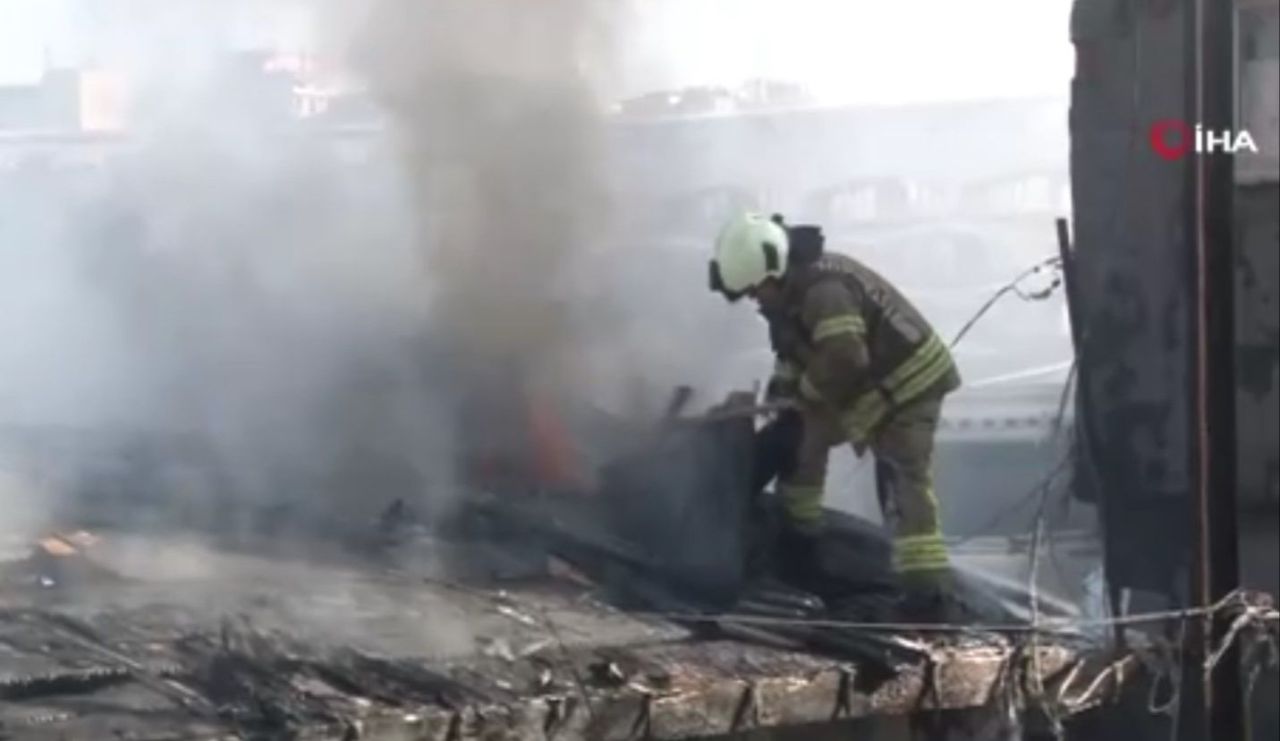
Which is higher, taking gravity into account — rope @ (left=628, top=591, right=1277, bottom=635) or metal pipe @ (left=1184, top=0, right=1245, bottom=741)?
metal pipe @ (left=1184, top=0, right=1245, bottom=741)

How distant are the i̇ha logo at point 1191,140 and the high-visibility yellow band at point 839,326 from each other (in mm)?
1048

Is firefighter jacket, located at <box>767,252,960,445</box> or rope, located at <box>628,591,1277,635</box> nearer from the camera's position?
rope, located at <box>628,591,1277,635</box>

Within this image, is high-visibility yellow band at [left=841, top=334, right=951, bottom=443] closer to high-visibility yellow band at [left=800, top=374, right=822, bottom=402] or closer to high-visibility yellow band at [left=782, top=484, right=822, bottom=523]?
high-visibility yellow band at [left=800, top=374, right=822, bottom=402]

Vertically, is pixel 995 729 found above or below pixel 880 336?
below

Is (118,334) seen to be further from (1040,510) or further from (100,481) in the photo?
(1040,510)

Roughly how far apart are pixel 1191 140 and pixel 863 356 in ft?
3.66

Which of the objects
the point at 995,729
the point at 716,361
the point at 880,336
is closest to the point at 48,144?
the point at 716,361

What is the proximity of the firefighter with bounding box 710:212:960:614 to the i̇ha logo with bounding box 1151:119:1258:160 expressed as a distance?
995mm

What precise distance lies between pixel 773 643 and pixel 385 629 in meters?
1.07

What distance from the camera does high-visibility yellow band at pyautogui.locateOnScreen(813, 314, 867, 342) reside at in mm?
6438

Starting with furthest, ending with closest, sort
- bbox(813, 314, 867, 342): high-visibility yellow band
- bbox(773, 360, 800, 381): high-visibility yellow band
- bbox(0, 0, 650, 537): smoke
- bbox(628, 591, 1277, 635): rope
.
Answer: bbox(0, 0, 650, 537): smoke, bbox(773, 360, 800, 381): high-visibility yellow band, bbox(813, 314, 867, 342): high-visibility yellow band, bbox(628, 591, 1277, 635): rope

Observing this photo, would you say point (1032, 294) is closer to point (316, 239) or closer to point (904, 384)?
point (904, 384)

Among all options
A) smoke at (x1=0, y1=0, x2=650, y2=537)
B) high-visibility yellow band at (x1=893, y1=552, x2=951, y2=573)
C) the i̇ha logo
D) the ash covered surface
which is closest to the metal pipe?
the i̇ha logo

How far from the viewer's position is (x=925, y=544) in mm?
6531
